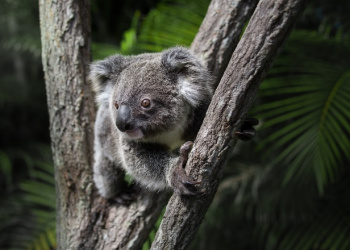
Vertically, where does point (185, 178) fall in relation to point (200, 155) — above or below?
below

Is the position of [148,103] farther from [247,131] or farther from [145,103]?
[247,131]

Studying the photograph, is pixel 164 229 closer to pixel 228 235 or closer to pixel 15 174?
pixel 228 235

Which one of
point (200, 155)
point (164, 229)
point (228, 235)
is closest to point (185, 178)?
point (200, 155)

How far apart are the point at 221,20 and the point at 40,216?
3.01m

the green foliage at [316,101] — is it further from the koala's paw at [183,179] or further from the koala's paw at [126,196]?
the koala's paw at [183,179]

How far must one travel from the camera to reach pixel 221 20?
2.91m

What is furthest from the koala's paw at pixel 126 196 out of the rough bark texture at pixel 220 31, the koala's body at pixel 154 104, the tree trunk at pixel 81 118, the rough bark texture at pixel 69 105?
the rough bark texture at pixel 220 31

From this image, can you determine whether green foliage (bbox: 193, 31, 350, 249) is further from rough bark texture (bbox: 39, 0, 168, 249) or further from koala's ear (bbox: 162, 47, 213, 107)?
rough bark texture (bbox: 39, 0, 168, 249)

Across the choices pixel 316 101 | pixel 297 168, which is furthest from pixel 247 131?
pixel 297 168

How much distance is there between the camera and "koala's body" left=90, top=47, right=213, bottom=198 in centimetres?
237

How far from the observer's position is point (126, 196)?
2941mm

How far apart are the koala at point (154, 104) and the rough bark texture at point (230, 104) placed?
22cm

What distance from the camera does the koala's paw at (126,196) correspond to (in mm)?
2928

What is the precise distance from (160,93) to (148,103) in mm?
106
